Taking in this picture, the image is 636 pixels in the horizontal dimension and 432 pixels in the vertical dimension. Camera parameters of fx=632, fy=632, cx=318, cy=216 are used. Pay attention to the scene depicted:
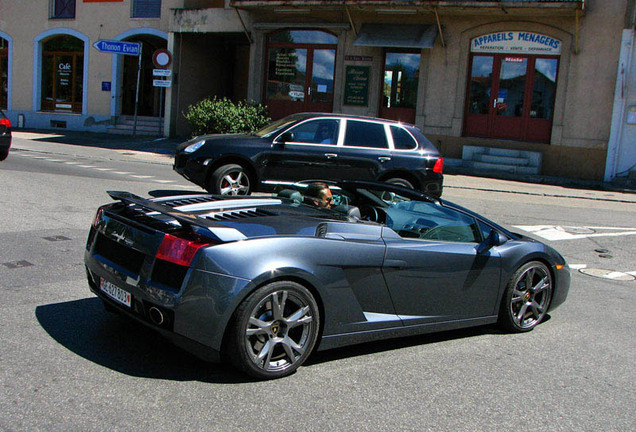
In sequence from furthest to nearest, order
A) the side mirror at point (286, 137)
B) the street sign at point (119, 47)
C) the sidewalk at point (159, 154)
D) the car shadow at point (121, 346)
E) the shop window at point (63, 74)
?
the shop window at point (63, 74) → the street sign at point (119, 47) → the sidewalk at point (159, 154) → the side mirror at point (286, 137) → the car shadow at point (121, 346)

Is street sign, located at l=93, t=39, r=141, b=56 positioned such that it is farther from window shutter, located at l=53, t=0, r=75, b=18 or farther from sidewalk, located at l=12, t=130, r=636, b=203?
window shutter, located at l=53, t=0, r=75, b=18

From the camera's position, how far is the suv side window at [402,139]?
11.4 meters

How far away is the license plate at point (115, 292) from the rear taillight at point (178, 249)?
0.42 meters

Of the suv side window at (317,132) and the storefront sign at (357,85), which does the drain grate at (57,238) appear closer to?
the suv side window at (317,132)

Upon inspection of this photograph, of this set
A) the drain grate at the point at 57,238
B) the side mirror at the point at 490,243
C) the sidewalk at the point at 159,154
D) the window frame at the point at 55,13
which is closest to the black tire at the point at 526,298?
the side mirror at the point at 490,243

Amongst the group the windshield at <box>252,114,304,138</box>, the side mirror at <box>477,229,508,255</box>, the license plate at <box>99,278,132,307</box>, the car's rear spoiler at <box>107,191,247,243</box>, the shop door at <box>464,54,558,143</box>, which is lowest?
the license plate at <box>99,278,132,307</box>

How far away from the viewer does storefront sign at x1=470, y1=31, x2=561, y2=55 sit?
65.5 ft

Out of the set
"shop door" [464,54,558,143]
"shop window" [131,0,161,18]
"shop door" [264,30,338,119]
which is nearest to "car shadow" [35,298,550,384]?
"shop door" [464,54,558,143]

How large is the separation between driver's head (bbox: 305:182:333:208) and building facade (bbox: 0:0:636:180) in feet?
51.7

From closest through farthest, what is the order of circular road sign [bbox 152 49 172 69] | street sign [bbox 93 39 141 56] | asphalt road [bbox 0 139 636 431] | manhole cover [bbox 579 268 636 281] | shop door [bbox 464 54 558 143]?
asphalt road [bbox 0 139 636 431], manhole cover [bbox 579 268 636 281], shop door [bbox 464 54 558 143], circular road sign [bbox 152 49 172 69], street sign [bbox 93 39 141 56]

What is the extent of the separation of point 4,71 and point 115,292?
103ft

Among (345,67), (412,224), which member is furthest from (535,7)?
(412,224)

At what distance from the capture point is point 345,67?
22.1 meters

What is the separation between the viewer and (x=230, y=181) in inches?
424
